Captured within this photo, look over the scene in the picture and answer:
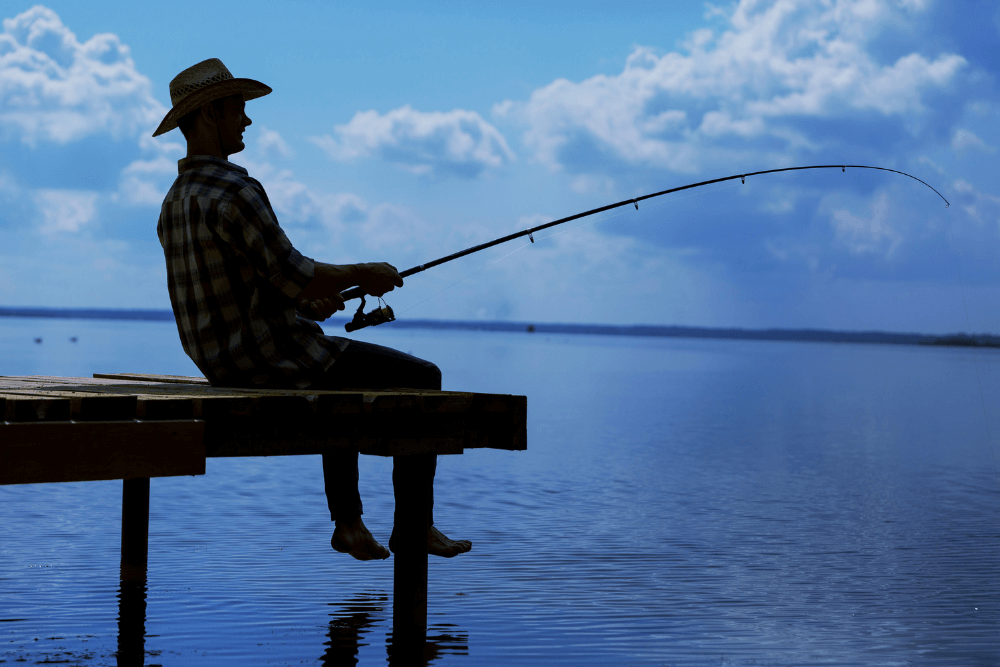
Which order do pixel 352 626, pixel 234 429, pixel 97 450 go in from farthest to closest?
pixel 352 626, pixel 234 429, pixel 97 450

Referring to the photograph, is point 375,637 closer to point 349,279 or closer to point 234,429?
point 234,429

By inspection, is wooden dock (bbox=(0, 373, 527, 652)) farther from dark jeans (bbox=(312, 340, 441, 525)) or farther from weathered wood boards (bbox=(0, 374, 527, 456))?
dark jeans (bbox=(312, 340, 441, 525))

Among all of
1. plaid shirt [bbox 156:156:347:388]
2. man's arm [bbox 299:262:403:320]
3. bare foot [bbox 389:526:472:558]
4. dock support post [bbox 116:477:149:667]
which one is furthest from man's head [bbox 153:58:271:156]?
dock support post [bbox 116:477:149:667]

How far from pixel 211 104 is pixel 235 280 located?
2.28 ft

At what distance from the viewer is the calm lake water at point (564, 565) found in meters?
4.52

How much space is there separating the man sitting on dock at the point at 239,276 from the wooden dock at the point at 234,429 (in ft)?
0.66

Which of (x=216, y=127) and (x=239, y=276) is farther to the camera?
(x=216, y=127)

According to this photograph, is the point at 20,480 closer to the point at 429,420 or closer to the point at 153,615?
the point at 429,420

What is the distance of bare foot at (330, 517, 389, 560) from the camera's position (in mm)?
4559

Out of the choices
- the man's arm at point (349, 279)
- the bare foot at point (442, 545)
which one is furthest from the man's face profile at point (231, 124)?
the bare foot at point (442, 545)

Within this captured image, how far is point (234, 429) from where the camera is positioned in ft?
12.1

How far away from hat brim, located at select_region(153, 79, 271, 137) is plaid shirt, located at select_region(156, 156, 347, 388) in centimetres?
17

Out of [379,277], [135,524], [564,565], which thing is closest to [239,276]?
[379,277]

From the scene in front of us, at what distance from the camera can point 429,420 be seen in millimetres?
4082
